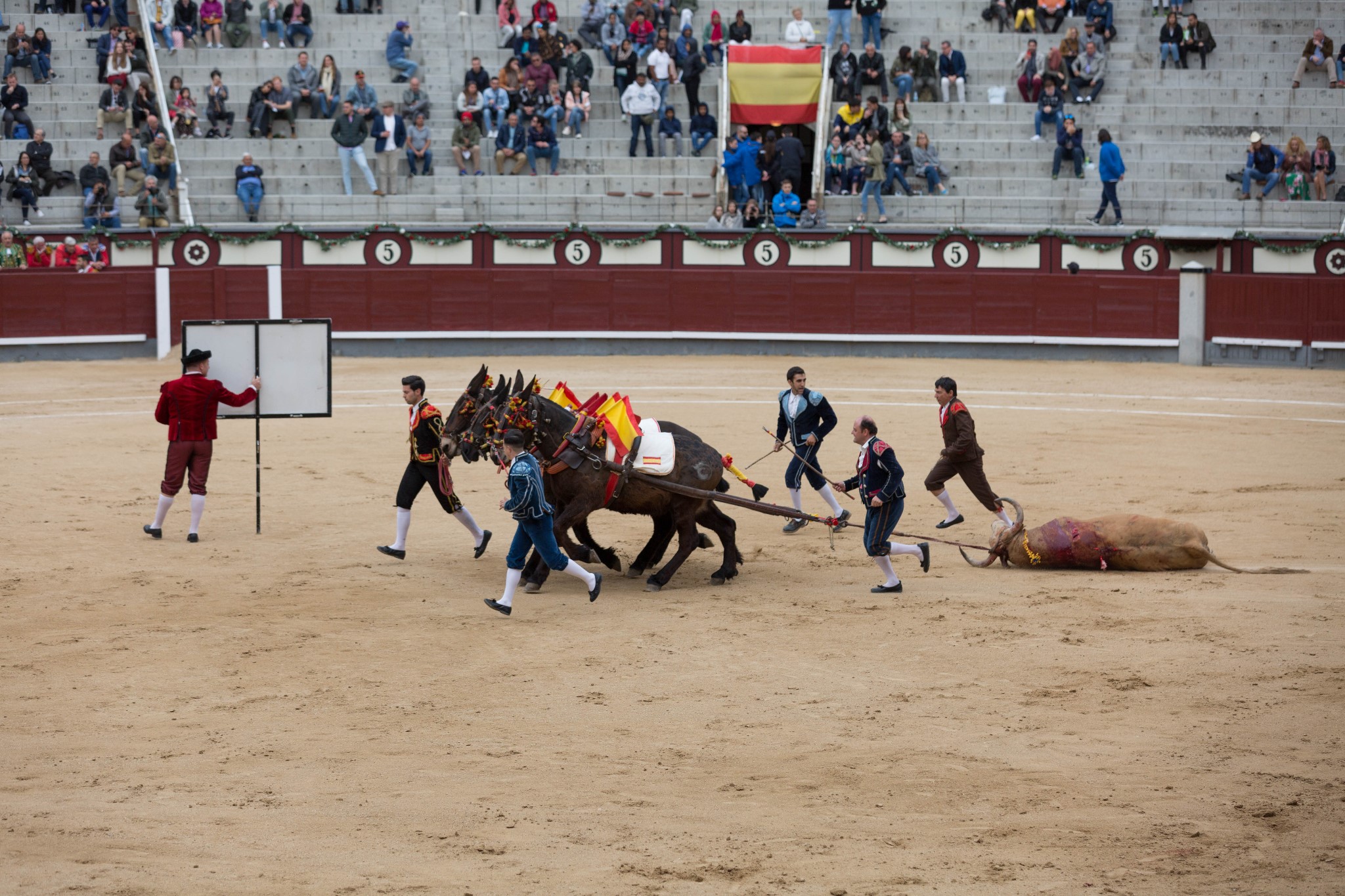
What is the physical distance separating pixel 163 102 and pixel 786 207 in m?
11.4

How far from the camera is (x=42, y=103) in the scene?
29.3 metres

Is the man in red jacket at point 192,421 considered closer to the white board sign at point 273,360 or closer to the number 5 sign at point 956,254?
the white board sign at point 273,360

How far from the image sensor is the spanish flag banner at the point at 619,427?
10.8 meters

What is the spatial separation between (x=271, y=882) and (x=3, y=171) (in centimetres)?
2410

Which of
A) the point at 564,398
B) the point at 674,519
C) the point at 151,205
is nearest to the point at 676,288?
the point at 151,205

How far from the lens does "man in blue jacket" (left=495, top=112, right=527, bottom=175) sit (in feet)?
94.7

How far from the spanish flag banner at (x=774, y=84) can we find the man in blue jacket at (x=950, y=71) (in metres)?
2.52

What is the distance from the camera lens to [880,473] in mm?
10609

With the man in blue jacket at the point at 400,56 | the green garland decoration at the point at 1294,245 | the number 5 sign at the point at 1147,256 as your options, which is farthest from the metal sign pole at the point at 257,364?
the man in blue jacket at the point at 400,56

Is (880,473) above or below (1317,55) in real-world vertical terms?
below

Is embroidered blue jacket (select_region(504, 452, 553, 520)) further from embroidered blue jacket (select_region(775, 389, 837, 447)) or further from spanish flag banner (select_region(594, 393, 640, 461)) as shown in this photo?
embroidered blue jacket (select_region(775, 389, 837, 447))

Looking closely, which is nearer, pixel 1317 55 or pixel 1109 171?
pixel 1109 171

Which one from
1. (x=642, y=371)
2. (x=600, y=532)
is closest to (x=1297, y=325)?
(x=642, y=371)

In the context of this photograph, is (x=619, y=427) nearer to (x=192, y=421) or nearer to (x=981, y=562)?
(x=981, y=562)
